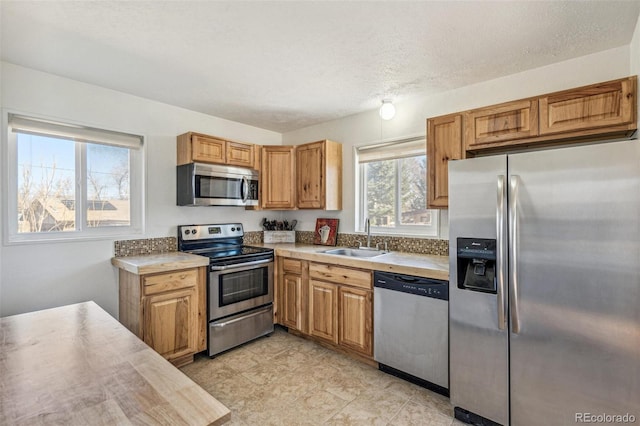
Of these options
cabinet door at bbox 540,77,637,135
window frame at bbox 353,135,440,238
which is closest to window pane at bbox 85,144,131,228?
window frame at bbox 353,135,440,238

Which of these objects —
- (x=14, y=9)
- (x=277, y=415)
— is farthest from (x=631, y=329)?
(x=14, y=9)

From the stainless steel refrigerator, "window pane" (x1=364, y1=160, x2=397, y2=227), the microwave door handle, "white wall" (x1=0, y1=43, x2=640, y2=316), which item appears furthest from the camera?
the microwave door handle

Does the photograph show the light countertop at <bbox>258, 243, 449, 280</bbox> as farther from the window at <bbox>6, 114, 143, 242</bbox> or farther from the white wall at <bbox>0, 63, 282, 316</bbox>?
the window at <bbox>6, 114, 143, 242</bbox>

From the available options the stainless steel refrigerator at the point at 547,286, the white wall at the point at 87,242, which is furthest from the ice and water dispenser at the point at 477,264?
the white wall at the point at 87,242

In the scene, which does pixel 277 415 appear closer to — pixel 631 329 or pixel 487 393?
pixel 487 393

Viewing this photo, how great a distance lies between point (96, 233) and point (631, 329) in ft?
12.3

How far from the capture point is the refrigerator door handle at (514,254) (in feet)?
5.85

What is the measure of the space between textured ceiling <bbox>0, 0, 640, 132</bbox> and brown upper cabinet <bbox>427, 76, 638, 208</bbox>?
37cm

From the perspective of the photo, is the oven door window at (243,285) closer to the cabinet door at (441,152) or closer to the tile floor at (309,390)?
the tile floor at (309,390)

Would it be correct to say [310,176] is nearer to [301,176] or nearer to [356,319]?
[301,176]

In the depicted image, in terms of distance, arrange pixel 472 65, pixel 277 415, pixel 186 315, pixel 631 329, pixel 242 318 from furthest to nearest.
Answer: pixel 242 318, pixel 186 315, pixel 472 65, pixel 277 415, pixel 631 329

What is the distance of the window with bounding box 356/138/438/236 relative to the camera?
120 inches

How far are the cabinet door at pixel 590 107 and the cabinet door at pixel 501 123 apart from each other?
66 millimetres

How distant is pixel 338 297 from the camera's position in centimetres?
283
